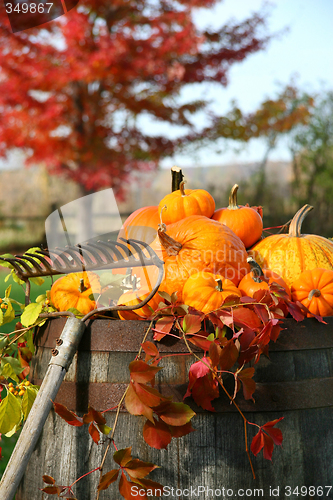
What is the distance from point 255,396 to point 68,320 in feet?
1.47

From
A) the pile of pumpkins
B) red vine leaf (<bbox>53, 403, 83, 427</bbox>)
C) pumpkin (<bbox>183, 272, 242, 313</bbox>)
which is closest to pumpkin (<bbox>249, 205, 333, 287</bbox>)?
the pile of pumpkins

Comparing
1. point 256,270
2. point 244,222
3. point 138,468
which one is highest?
point 244,222

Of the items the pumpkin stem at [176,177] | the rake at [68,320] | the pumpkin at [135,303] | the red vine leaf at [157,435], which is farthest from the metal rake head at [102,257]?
the pumpkin stem at [176,177]

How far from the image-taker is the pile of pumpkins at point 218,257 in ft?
3.34

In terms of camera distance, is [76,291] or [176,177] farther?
[176,177]

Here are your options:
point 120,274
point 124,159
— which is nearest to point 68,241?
point 120,274

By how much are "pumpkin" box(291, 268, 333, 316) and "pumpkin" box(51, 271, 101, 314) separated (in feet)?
1.76

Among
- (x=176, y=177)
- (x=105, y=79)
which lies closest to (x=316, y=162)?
(x=105, y=79)

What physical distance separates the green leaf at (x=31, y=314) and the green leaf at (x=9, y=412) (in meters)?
0.18

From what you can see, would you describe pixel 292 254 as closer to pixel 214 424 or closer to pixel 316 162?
pixel 214 424

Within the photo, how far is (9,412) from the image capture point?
100 centimetres

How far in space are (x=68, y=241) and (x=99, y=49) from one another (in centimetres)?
563
